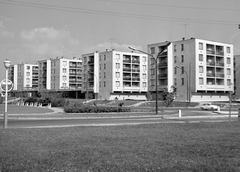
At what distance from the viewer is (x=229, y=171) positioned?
22.7ft

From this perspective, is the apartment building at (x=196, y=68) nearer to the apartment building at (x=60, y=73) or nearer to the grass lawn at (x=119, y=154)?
the apartment building at (x=60, y=73)

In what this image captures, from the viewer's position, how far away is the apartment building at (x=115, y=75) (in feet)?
311

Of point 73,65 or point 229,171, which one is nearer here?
point 229,171

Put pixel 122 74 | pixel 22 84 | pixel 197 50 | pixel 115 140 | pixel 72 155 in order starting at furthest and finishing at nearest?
pixel 22 84
pixel 122 74
pixel 197 50
pixel 115 140
pixel 72 155

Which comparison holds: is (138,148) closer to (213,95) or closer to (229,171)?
(229,171)

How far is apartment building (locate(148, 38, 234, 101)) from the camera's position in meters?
74.9

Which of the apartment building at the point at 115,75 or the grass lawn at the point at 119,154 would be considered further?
the apartment building at the point at 115,75

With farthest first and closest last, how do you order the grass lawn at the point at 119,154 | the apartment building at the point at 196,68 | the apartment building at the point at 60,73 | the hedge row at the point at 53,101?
the apartment building at the point at 60,73
the apartment building at the point at 196,68
the hedge row at the point at 53,101
the grass lawn at the point at 119,154

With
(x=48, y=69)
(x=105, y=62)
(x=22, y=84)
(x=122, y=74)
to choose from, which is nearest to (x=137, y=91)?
(x=122, y=74)

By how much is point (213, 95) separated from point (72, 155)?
7394 centimetres

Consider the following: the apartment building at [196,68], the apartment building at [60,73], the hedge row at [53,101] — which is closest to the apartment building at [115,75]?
the apartment building at [196,68]

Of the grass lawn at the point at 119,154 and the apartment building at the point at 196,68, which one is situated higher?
the apartment building at the point at 196,68

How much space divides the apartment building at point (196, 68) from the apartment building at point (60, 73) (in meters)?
45.9

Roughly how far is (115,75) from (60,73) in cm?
3221
